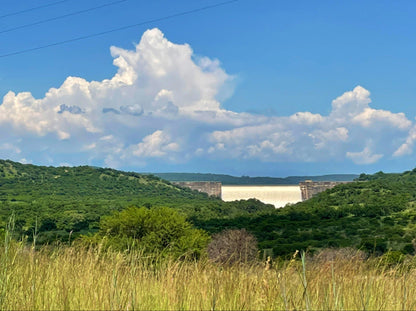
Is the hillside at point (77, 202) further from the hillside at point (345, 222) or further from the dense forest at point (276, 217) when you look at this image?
the hillside at point (345, 222)

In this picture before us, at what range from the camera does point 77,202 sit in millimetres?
135125

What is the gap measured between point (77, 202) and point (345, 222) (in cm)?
6840

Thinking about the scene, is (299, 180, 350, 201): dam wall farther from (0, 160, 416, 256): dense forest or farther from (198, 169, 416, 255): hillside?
(198, 169, 416, 255): hillside

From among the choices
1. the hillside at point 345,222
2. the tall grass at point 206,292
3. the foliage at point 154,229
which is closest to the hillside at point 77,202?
the hillside at point 345,222

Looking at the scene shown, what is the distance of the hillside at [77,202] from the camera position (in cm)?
9856

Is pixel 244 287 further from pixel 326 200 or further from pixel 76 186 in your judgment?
pixel 76 186

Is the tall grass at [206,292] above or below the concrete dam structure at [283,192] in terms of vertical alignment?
below

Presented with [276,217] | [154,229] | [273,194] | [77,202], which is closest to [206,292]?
[154,229]

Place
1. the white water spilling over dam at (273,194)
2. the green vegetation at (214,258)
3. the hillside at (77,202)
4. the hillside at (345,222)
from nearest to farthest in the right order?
the green vegetation at (214,258) → the hillside at (345,222) → the hillside at (77,202) → the white water spilling over dam at (273,194)

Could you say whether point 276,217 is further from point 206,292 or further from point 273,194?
point 206,292

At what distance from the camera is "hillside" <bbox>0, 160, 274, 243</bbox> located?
9856 centimetres

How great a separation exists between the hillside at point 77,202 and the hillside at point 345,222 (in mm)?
18169

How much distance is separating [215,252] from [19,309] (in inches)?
1387

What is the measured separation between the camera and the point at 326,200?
136m
